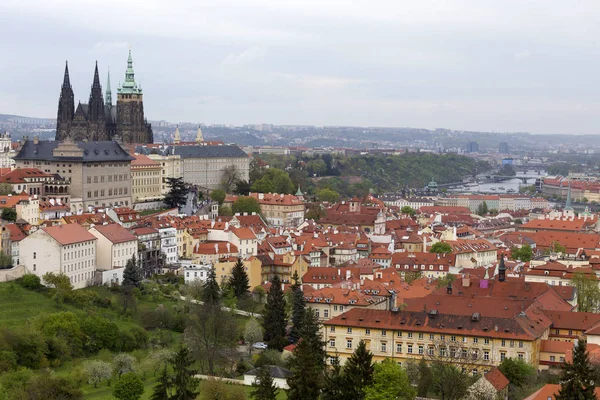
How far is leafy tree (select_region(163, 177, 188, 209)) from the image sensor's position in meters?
106

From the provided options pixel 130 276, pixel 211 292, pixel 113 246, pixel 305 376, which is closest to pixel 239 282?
pixel 211 292

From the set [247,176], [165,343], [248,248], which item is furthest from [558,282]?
[247,176]

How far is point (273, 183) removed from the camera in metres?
131

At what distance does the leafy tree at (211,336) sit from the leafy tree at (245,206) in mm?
44689

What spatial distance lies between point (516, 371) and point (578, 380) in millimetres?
8823

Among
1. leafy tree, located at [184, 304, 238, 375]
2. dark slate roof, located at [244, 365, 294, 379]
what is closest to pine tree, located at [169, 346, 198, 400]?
dark slate roof, located at [244, 365, 294, 379]

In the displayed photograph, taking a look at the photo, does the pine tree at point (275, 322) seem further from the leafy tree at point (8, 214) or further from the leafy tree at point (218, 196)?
the leafy tree at point (218, 196)

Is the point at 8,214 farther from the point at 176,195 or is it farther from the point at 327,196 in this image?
the point at 327,196

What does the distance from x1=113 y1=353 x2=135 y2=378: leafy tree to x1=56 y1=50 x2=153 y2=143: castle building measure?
3104 inches

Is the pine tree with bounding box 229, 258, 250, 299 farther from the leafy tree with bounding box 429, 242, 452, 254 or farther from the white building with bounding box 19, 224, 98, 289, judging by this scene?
the leafy tree with bounding box 429, 242, 452, 254

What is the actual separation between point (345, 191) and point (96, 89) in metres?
57.1

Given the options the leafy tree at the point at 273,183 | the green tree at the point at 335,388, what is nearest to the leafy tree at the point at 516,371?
the green tree at the point at 335,388

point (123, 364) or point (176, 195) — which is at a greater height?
point (176, 195)

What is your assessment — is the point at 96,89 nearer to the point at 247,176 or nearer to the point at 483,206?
the point at 247,176
